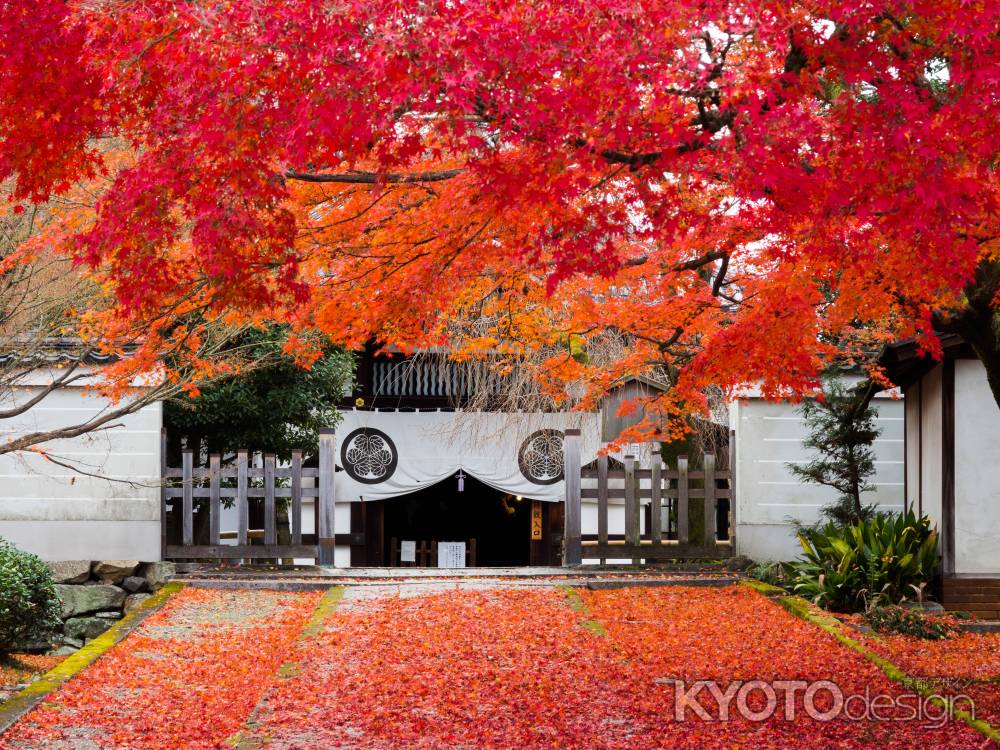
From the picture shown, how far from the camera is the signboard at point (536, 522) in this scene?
20422 millimetres

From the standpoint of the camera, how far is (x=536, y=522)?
20469 mm

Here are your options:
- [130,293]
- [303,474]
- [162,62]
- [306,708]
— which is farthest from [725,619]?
[162,62]

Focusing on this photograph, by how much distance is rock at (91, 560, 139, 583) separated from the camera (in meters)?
13.8

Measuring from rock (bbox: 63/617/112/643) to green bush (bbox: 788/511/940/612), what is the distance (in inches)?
329

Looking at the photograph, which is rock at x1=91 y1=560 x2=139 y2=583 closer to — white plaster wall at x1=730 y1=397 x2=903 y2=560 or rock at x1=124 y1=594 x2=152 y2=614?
rock at x1=124 y1=594 x2=152 y2=614

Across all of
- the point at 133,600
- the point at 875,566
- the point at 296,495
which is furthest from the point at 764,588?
the point at 133,600

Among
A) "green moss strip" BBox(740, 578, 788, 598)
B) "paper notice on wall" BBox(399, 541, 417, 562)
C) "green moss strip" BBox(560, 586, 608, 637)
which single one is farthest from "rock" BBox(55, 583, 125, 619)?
"green moss strip" BBox(740, 578, 788, 598)

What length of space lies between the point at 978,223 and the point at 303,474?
9.42 m

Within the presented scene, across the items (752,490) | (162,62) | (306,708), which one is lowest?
(306,708)

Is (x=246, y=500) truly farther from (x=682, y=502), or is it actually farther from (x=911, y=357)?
(x=911, y=357)

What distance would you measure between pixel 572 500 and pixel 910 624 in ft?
16.5

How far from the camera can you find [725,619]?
35.9 ft

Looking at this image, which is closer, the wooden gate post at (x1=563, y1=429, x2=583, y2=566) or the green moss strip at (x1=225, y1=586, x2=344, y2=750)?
the green moss strip at (x1=225, y1=586, x2=344, y2=750)

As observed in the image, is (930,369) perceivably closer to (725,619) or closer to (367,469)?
(725,619)
